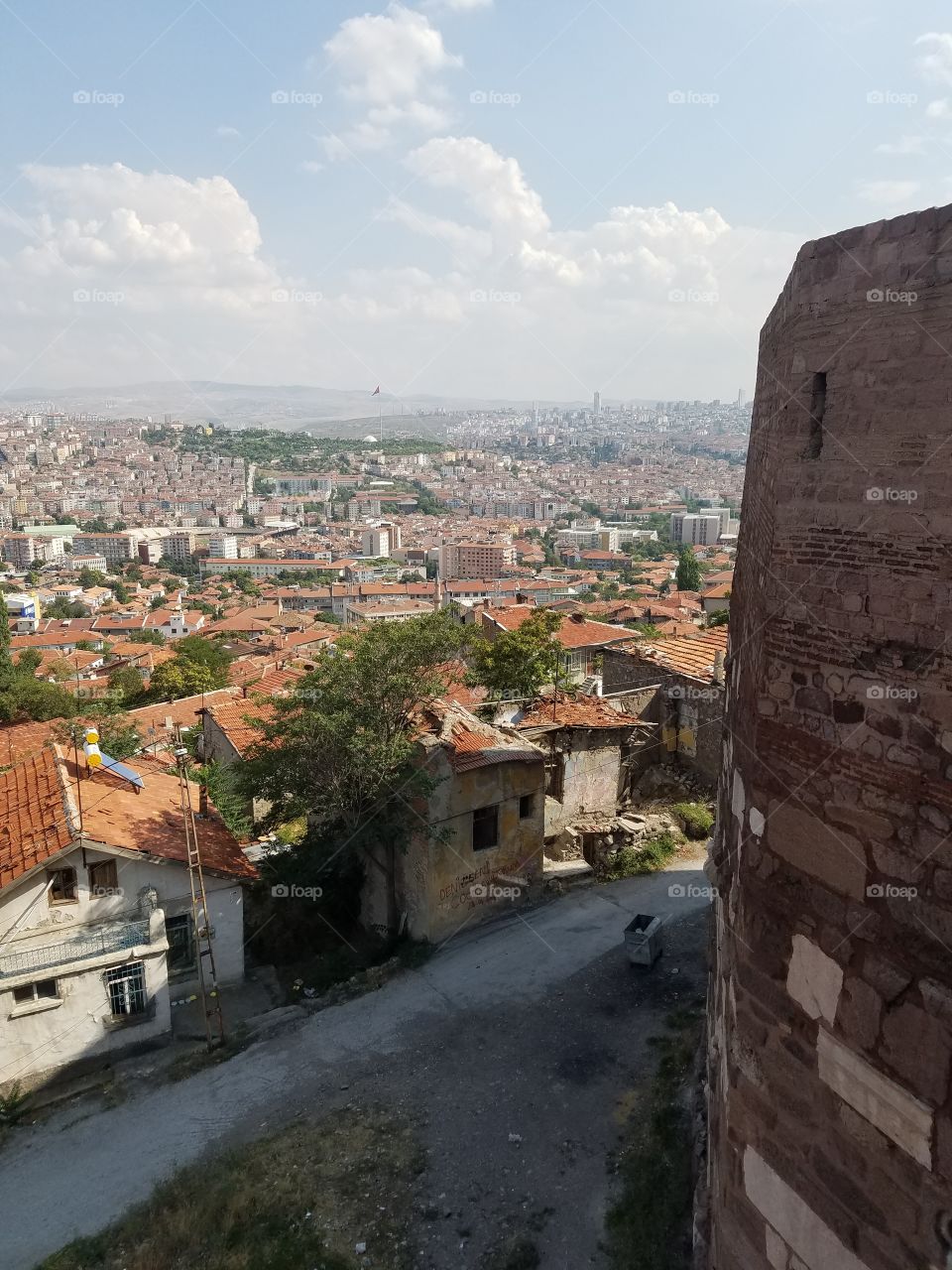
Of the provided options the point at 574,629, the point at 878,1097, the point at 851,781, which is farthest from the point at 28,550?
the point at 878,1097

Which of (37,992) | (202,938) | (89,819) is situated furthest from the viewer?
(202,938)

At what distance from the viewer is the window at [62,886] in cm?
1242

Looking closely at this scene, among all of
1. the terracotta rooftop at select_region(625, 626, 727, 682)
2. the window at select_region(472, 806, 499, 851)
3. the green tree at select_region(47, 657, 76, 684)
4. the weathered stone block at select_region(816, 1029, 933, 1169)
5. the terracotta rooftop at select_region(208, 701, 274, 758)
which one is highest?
the weathered stone block at select_region(816, 1029, 933, 1169)

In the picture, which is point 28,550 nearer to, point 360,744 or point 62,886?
point 62,886

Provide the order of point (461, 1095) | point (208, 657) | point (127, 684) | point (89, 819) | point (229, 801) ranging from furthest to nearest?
point (208, 657) < point (127, 684) < point (229, 801) < point (89, 819) < point (461, 1095)

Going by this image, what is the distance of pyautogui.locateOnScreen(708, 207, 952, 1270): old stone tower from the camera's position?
379cm

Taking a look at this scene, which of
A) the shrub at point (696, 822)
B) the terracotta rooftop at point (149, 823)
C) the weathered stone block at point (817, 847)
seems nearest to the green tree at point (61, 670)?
the terracotta rooftop at point (149, 823)

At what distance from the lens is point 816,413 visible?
4.39 meters

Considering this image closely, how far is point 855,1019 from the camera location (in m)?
4.21

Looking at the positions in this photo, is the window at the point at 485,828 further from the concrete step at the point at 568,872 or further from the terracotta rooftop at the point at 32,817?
the terracotta rooftop at the point at 32,817

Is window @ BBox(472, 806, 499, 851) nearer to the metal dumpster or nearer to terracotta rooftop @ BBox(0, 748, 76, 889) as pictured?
the metal dumpster

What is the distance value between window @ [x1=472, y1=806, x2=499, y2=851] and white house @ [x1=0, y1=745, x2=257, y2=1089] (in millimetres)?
3943

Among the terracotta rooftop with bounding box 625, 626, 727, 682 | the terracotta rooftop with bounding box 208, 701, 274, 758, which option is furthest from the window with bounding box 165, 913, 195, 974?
the terracotta rooftop with bounding box 625, 626, 727, 682

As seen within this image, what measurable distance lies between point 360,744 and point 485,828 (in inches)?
114
